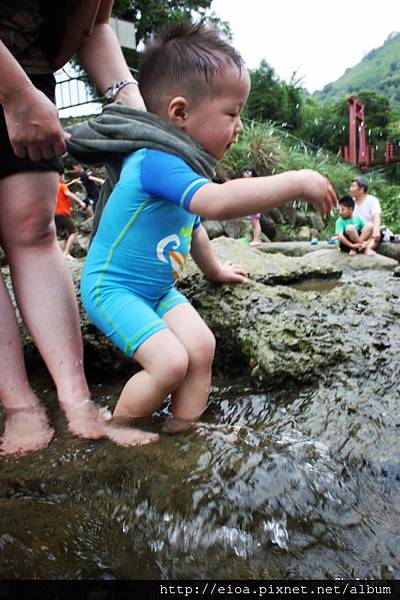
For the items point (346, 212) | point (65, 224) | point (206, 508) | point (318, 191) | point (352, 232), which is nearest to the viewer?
point (206, 508)

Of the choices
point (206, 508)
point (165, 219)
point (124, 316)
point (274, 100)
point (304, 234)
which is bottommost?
point (304, 234)

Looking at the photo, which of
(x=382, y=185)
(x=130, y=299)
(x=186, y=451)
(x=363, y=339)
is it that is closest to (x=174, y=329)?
(x=130, y=299)

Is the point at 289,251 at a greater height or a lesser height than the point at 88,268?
lesser

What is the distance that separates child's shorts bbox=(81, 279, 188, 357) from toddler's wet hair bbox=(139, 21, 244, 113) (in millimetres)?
A: 657

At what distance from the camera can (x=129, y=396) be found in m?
1.53

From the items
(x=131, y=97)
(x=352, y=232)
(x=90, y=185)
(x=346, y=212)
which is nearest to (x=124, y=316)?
(x=131, y=97)

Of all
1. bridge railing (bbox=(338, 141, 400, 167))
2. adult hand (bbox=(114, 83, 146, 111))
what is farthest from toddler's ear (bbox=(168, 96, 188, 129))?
bridge railing (bbox=(338, 141, 400, 167))

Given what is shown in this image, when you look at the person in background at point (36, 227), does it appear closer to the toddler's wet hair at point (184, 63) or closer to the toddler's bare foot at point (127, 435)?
the toddler's bare foot at point (127, 435)

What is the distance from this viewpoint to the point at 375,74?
282 ft

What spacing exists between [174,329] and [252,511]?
2.34 ft

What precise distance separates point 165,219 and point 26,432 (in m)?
0.79

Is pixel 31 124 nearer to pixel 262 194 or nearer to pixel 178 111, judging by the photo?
pixel 178 111

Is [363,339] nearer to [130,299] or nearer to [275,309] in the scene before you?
[275,309]

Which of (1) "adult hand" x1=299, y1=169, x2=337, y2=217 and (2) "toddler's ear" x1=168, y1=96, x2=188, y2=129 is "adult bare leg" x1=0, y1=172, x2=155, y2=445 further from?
(1) "adult hand" x1=299, y1=169, x2=337, y2=217
